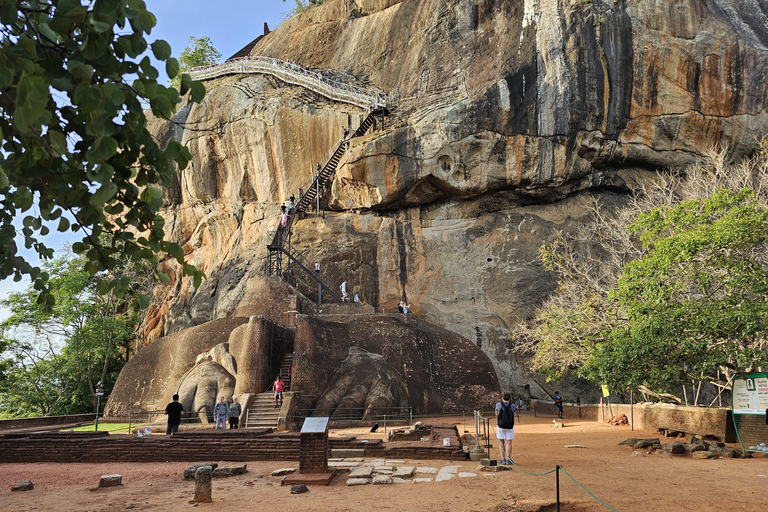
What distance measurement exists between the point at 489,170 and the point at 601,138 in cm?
540

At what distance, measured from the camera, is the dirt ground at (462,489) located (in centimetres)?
675

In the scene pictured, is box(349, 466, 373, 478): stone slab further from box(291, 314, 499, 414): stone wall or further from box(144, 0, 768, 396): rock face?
box(144, 0, 768, 396): rock face

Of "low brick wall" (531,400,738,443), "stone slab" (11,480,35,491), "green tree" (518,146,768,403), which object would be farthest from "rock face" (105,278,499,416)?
"stone slab" (11,480,35,491)

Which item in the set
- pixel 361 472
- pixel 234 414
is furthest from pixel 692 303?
pixel 234 414

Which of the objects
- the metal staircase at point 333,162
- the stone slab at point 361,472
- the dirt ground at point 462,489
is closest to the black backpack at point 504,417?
the dirt ground at point 462,489

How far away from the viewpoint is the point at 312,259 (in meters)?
28.4

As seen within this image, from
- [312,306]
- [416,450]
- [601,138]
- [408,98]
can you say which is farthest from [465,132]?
[416,450]

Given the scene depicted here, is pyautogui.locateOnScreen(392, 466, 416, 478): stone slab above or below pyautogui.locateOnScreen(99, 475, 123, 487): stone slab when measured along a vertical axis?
above

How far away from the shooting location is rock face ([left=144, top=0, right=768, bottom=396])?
27.4 m

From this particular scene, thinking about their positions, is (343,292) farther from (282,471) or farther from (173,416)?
(282,471)

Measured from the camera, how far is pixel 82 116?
3129mm

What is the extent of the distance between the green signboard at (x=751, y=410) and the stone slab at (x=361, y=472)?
22.4ft

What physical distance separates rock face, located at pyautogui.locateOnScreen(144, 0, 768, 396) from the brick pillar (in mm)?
17094

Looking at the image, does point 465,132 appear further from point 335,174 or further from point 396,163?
point 335,174
